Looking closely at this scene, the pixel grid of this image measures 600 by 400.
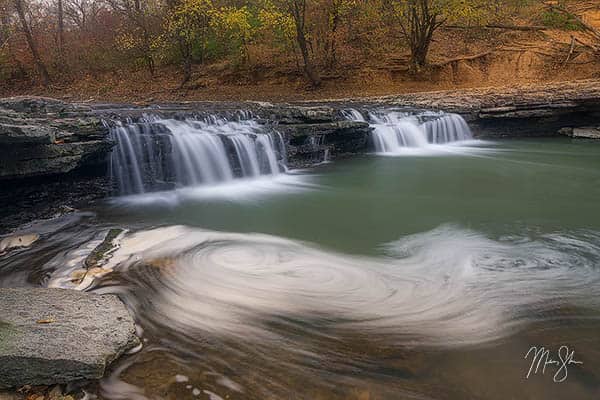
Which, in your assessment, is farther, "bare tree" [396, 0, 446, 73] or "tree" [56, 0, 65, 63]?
"tree" [56, 0, 65, 63]

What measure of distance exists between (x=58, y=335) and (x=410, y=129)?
39.0 feet

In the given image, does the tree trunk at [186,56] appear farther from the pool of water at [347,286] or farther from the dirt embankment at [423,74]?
the pool of water at [347,286]

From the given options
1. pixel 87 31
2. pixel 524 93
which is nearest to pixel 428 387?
pixel 524 93

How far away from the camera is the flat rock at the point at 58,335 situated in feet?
9.04

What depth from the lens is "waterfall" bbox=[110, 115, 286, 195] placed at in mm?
8406

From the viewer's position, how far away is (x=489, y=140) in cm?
1461

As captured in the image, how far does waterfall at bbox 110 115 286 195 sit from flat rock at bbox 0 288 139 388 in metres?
4.88

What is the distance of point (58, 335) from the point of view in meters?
3.06

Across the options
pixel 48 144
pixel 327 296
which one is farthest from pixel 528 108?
pixel 48 144

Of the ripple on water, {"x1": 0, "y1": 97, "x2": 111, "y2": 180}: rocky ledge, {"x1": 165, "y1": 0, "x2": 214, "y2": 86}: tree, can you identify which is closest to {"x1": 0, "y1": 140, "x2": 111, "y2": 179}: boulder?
{"x1": 0, "y1": 97, "x2": 111, "y2": 180}: rocky ledge

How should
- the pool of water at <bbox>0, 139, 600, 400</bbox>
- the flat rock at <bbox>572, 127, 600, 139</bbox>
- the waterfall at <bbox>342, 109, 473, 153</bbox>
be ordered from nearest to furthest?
the pool of water at <bbox>0, 139, 600, 400</bbox>
the waterfall at <bbox>342, 109, 473, 153</bbox>
the flat rock at <bbox>572, 127, 600, 139</bbox>

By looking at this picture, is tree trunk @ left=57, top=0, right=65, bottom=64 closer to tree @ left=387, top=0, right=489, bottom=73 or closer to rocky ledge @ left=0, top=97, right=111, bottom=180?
tree @ left=387, top=0, right=489, bottom=73

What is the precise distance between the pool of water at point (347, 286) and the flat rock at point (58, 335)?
0.57 feet

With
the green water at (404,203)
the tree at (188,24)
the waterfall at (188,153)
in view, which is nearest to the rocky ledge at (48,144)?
the waterfall at (188,153)
